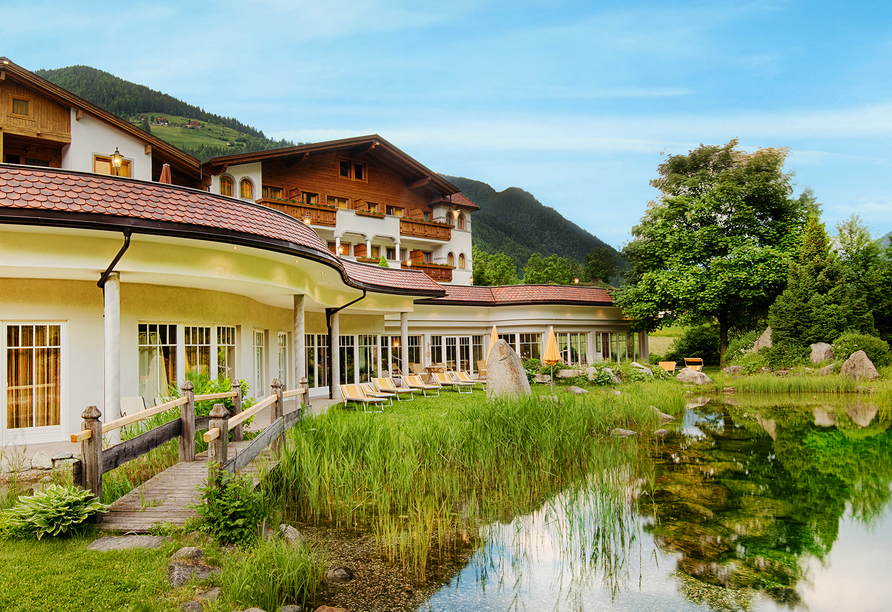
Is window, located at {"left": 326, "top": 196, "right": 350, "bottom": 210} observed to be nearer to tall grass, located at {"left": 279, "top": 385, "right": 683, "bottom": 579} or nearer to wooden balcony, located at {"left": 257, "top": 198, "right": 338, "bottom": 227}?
wooden balcony, located at {"left": 257, "top": 198, "right": 338, "bottom": 227}

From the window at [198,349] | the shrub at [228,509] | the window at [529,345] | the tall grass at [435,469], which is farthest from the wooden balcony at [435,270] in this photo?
the shrub at [228,509]

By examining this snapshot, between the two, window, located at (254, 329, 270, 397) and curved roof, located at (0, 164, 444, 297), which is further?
window, located at (254, 329, 270, 397)

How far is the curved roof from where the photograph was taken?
762 cm

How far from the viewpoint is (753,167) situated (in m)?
28.1

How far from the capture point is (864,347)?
21500mm

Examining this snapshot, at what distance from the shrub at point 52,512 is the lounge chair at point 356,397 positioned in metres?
9.17

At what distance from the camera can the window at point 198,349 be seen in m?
11.4

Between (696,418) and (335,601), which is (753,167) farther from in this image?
(335,601)

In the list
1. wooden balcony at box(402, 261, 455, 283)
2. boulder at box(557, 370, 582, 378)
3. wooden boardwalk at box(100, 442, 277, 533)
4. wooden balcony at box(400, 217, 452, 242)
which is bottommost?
boulder at box(557, 370, 582, 378)

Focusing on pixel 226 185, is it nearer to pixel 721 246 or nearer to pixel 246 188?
pixel 246 188

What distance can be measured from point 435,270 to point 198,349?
71.0 feet

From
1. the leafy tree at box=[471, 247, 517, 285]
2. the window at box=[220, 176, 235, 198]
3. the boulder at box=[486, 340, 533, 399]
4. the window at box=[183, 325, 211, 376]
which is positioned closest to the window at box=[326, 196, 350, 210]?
the window at box=[220, 176, 235, 198]

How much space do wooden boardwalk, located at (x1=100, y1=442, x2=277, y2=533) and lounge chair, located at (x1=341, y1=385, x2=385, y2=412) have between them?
24.9ft

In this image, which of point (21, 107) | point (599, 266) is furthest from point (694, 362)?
point (599, 266)
